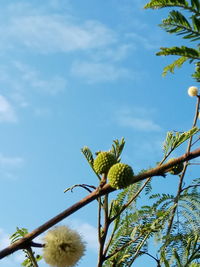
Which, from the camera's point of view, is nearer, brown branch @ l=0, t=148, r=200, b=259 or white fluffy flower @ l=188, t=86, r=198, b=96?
brown branch @ l=0, t=148, r=200, b=259

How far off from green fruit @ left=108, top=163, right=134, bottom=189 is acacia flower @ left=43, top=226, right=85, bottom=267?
268mm

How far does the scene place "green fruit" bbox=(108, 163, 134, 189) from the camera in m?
1.59

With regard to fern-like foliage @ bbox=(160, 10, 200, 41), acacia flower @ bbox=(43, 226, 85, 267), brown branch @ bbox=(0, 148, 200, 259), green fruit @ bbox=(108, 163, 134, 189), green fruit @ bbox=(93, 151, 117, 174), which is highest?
fern-like foliage @ bbox=(160, 10, 200, 41)

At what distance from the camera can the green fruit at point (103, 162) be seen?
1.79 metres

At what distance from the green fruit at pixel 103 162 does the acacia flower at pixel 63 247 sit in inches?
10.3

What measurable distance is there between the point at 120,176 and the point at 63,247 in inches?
13.4

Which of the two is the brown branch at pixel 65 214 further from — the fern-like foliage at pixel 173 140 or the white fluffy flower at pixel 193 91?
the white fluffy flower at pixel 193 91

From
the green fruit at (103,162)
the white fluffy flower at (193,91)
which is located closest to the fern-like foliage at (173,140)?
the green fruit at (103,162)

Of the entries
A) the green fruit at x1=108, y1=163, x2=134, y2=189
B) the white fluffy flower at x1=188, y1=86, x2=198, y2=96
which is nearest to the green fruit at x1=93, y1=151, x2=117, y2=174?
the green fruit at x1=108, y1=163, x2=134, y2=189

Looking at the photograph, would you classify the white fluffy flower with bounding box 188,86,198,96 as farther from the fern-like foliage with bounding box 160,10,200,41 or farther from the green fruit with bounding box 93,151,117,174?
the green fruit with bounding box 93,151,117,174

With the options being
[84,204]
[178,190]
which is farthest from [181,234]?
[84,204]

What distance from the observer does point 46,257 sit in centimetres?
163

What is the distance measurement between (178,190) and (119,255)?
95cm

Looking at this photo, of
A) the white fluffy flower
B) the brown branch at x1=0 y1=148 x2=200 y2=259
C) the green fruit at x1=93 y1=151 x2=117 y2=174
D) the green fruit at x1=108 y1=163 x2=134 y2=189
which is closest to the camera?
the brown branch at x1=0 y1=148 x2=200 y2=259
